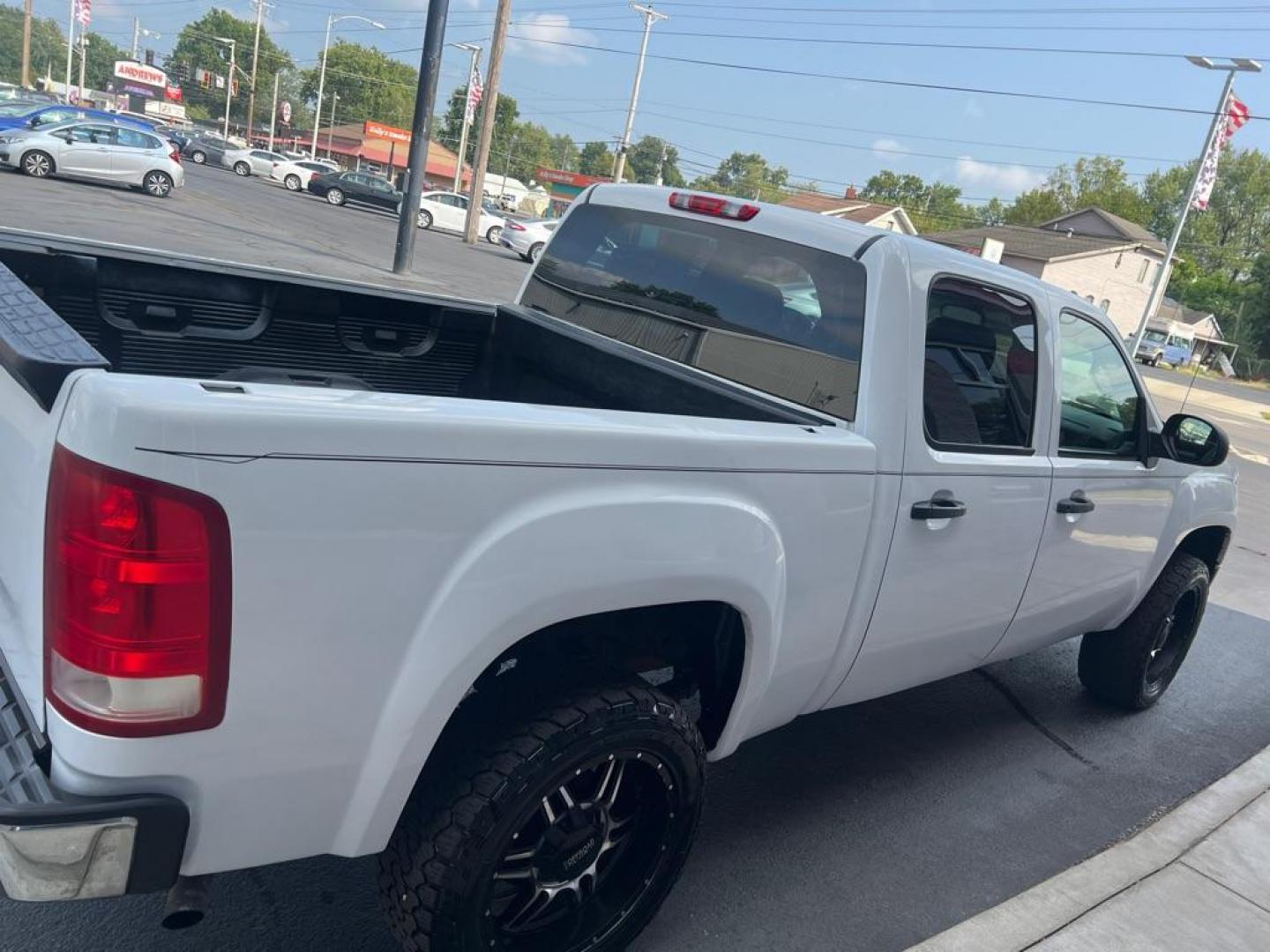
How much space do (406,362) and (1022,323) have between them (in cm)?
217

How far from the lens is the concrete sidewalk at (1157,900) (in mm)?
3033

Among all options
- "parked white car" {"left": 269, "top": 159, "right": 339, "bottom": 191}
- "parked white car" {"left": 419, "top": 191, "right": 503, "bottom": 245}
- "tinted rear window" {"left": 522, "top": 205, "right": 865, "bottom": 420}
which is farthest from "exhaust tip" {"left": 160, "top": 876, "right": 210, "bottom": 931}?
"parked white car" {"left": 269, "top": 159, "right": 339, "bottom": 191}

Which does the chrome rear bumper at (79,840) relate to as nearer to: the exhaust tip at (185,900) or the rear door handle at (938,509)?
the exhaust tip at (185,900)

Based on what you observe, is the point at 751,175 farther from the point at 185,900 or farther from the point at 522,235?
the point at 185,900

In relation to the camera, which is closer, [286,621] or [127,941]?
[286,621]

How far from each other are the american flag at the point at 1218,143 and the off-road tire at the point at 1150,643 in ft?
77.9

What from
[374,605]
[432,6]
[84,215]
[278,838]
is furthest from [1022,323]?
[84,215]

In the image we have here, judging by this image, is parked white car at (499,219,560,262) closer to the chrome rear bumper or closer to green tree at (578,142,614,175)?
the chrome rear bumper

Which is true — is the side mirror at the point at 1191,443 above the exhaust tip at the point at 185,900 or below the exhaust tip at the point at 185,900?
above

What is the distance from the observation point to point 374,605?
1781 mm

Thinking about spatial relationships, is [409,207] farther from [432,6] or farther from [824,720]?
[824,720]

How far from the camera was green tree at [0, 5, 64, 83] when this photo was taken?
5308 inches

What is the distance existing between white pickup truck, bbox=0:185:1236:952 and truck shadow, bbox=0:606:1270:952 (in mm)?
576

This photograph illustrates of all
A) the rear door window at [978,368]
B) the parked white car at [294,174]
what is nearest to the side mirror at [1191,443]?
the rear door window at [978,368]
